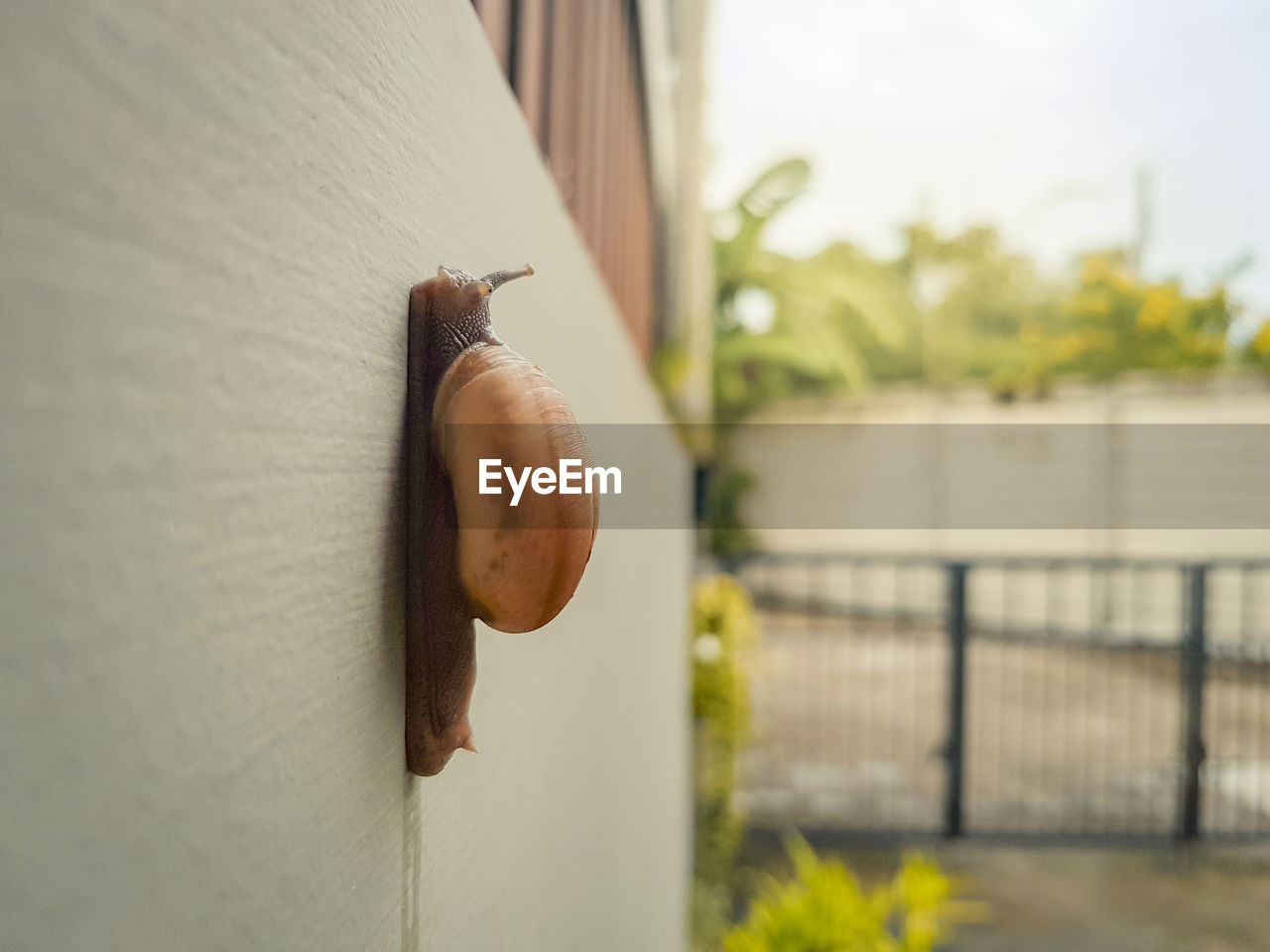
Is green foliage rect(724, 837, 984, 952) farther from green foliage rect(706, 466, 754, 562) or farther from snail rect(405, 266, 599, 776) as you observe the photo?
green foliage rect(706, 466, 754, 562)

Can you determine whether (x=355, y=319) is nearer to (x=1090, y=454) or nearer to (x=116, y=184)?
(x=116, y=184)

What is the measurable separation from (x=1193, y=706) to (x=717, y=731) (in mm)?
2409

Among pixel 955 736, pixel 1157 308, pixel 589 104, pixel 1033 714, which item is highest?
pixel 1157 308

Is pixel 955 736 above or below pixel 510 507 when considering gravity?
below

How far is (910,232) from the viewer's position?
42.6 ft

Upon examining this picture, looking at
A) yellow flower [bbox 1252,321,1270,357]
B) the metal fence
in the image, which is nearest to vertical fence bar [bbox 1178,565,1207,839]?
the metal fence

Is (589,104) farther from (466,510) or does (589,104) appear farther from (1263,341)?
(1263,341)

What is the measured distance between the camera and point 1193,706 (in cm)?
427

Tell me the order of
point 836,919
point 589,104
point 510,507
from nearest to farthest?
point 510,507 → point 589,104 → point 836,919

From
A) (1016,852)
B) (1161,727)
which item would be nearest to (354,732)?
(1016,852)

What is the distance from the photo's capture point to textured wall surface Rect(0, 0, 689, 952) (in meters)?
0.20

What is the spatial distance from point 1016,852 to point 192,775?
4663 mm

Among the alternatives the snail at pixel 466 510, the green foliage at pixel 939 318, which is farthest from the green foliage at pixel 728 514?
the snail at pixel 466 510

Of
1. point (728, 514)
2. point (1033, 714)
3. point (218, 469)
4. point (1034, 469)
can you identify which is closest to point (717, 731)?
point (1033, 714)
